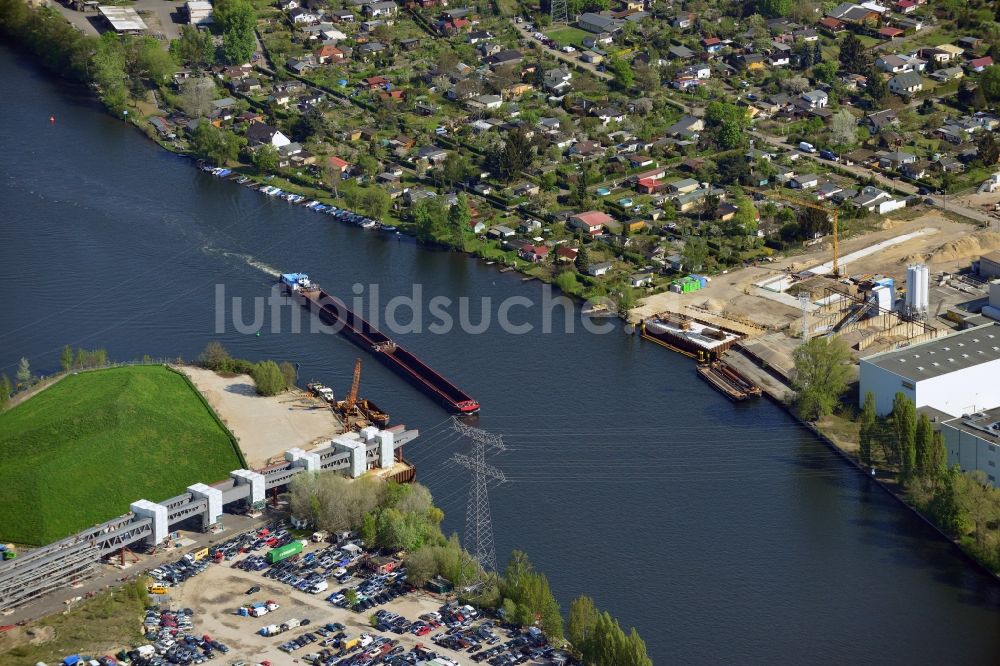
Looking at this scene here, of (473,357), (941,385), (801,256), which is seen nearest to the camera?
(941,385)

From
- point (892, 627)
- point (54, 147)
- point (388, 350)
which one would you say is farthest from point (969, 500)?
point (54, 147)

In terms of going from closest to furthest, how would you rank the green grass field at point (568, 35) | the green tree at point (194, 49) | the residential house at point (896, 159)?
the residential house at point (896, 159)
the green tree at point (194, 49)
the green grass field at point (568, 35)

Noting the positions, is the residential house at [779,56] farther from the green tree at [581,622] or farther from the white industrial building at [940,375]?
the green tree at [581,622]

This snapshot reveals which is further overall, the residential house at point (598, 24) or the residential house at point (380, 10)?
the residential house at point (380, 10)

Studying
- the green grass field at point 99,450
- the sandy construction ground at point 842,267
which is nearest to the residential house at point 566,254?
the sandy construction ground at point 842,267

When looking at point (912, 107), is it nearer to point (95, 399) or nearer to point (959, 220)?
point (959, 220)

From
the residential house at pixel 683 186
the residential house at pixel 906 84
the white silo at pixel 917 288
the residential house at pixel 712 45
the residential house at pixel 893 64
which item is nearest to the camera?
the white silo at pixel 917 288

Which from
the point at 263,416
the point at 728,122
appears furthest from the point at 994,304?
the point at 263,416
